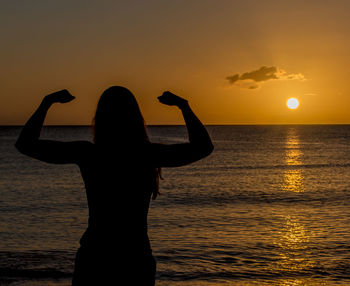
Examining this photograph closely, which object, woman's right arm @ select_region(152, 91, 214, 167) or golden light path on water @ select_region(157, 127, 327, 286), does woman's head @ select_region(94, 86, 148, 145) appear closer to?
woman's right arm @ select_region(152, 91, 214, 167)

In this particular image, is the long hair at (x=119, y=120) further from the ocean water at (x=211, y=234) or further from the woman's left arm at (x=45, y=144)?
the ocean water at (x=211, y=234)

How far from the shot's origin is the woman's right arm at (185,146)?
9.51 feet

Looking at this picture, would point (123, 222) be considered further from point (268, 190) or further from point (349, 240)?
point (268, 190)

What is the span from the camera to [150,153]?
2.96 metres

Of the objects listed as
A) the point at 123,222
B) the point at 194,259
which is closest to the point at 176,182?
the point at 194,259

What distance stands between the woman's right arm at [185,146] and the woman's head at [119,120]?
0.52 feet

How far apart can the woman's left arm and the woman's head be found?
0.16m

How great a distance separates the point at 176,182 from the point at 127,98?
2714 centimetres

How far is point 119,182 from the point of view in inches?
117

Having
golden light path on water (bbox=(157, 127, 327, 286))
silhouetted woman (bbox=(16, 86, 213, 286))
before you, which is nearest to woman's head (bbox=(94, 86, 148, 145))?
silhouetted woman (bbox=(16, 86, 213, 286))

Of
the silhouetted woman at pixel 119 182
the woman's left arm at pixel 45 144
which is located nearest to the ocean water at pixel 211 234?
the silhouetted woman at pixel 119 182

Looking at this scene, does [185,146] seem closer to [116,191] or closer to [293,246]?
[116,191]

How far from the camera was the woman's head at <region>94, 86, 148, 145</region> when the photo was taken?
9.86 ft

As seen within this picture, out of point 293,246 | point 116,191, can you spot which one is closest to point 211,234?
point 293,246
